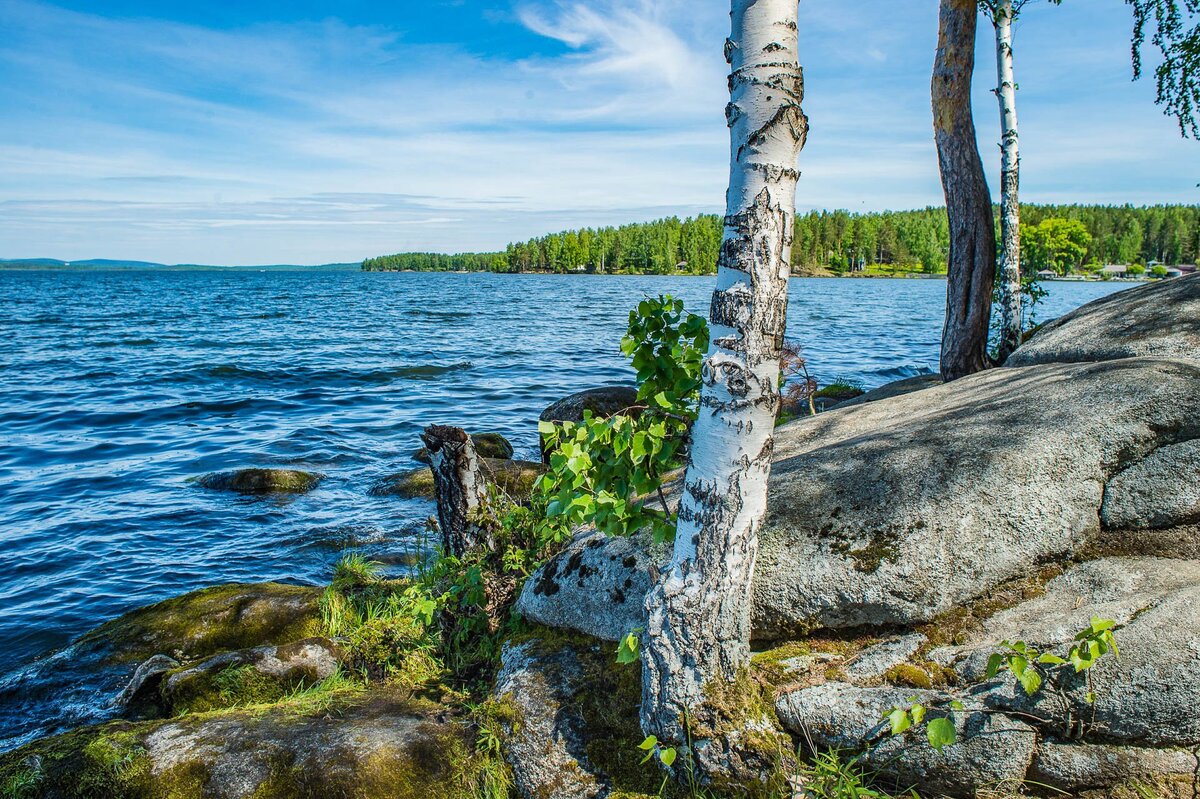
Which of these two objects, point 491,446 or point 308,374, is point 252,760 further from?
point 308,374

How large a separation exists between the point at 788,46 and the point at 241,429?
58.3ft

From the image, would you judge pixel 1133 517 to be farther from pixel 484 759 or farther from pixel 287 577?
pixel 287 577

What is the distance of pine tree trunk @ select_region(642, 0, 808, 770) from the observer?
3.33 meters

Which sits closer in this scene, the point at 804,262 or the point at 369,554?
the point at 369,554

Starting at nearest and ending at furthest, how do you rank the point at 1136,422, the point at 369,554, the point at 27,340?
the point at 1136,422 < the point at 369,554 < the point at 27,340

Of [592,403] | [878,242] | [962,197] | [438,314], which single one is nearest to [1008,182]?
[962,197]

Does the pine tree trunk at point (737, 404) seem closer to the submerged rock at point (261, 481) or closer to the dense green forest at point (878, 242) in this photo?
the submerged rock at point (261, 481)

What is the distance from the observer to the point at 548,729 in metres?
4.22

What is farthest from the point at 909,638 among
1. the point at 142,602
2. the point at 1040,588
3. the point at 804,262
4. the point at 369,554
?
the point at 804,262

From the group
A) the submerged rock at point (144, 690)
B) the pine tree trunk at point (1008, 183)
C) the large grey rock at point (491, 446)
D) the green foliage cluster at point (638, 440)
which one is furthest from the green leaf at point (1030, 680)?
the large grey rock at point (491, 446)

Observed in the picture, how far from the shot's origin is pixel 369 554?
9914 millimetres

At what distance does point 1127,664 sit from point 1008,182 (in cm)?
1020

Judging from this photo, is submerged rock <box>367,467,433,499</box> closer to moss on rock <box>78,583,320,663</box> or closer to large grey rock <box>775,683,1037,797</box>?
moss on rock <box>78,583,320,663</box>

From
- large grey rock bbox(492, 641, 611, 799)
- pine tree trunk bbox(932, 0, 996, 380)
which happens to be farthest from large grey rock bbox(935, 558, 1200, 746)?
pine tree trunk bbox(932, 0, 996, 380)
